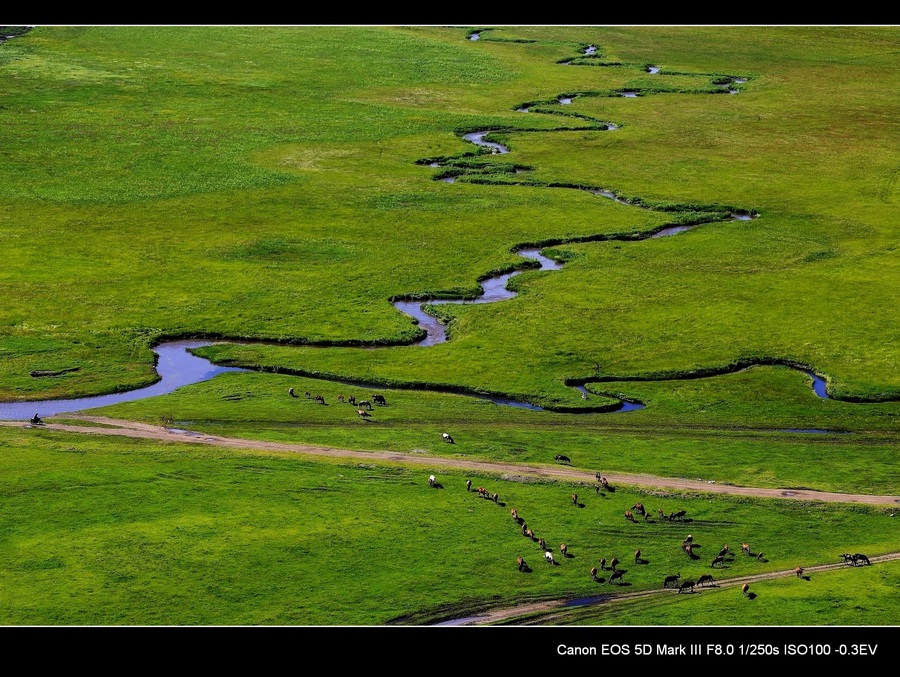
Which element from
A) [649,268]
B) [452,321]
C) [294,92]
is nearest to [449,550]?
[452,321]

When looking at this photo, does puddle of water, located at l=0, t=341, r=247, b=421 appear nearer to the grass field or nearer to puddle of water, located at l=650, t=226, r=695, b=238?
the grass field

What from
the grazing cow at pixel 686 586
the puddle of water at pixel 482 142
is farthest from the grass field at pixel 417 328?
the puddle of water at pixel 482 142

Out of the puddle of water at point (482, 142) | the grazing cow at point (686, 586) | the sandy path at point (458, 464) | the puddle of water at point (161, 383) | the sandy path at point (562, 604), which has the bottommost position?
the sandy path at point (562, 604)

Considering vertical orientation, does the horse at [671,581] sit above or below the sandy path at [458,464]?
below

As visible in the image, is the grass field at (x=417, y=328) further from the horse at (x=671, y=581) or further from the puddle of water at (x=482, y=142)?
the puddle of water at (x=482, y=142)

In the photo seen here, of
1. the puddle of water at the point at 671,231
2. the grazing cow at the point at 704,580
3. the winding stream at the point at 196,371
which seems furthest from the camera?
the puddle of water at the point at 671,231

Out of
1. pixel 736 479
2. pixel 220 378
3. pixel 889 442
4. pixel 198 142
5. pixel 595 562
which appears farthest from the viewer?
pixel 198 142

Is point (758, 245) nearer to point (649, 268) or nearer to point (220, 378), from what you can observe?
point (649, 268)

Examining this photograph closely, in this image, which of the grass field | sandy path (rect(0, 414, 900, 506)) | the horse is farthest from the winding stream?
the horse
